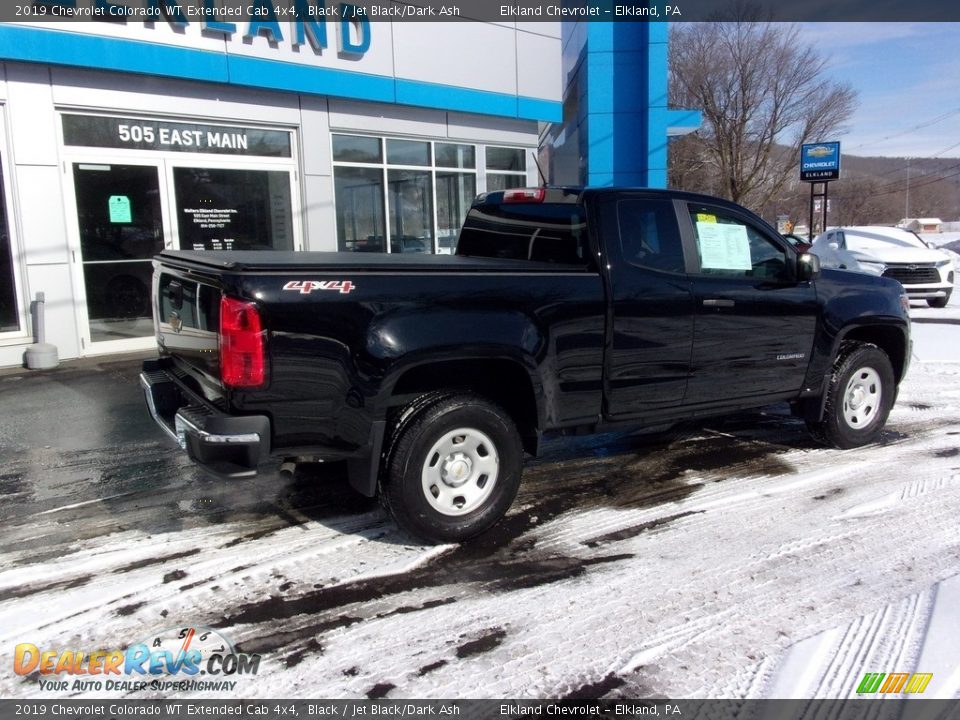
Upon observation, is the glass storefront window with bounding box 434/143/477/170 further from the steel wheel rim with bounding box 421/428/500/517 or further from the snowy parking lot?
the steel wheel rim with bounding box 421/428/500/517

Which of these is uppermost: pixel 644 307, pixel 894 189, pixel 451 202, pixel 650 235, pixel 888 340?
pixel 894 189

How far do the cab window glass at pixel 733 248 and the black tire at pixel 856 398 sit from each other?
100 centimetres

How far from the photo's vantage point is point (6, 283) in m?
9.01

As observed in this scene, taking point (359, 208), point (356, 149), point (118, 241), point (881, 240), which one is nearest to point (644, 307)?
point (118, 241)

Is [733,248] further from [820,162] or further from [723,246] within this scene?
[820,162]

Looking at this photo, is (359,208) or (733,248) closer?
(733,248)

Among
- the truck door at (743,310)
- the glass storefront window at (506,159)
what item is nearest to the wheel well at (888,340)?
the truck door at (743,310)

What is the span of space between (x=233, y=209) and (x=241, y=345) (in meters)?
7.96

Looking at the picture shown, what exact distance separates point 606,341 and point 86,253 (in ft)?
25.4

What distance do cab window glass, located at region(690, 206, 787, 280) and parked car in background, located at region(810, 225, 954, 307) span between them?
9003mm

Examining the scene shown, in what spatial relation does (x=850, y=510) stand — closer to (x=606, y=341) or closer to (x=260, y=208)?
(x=606, y=341)

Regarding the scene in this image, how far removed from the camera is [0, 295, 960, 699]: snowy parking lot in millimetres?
3008

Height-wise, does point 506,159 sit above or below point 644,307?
above

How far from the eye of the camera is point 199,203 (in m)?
10.5
